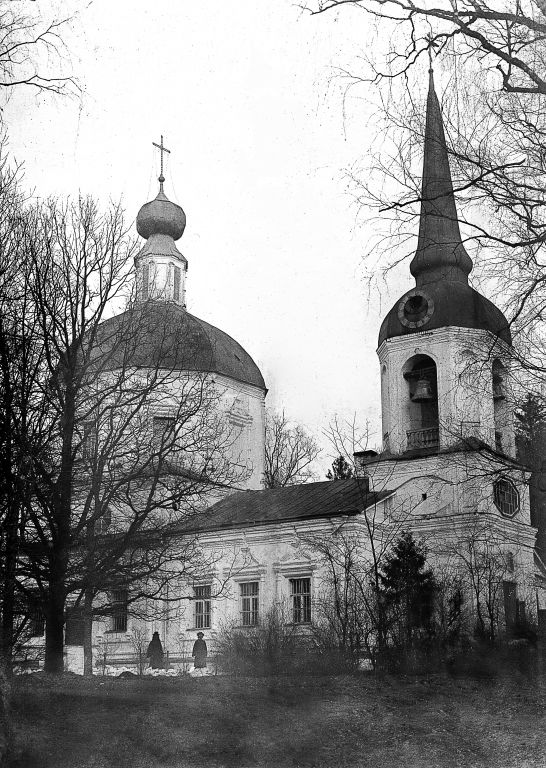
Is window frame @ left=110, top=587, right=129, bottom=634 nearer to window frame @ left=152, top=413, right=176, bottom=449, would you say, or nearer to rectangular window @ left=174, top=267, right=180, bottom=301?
window frame @ left=152, top=413, right=176, bottom=449

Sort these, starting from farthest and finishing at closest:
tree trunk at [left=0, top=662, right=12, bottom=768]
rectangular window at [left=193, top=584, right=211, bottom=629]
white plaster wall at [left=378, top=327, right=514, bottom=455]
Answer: rectangular window at [left=193, top=584, right=211, bottom=629] < white plaster wall at [left=378, top=327, right=514, bottom=455] < tree trunk at [left=0, top=662, right=12, bottom=768]

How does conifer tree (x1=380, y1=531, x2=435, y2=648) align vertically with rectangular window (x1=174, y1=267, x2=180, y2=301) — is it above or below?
below

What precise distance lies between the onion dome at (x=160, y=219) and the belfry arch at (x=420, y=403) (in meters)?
13.2

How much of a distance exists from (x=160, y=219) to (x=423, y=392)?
14.5 metres

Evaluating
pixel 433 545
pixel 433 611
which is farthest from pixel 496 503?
pixel 433 611

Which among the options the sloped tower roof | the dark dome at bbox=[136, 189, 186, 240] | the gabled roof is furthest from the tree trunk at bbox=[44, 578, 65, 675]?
the dark dome at bbox=[136, 189, 186, 240]

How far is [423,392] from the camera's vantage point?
88.7ft

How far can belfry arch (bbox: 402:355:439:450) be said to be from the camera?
1078 inches

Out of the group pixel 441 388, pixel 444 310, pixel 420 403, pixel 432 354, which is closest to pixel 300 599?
pixel 420 403

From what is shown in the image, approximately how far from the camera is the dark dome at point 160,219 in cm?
3697

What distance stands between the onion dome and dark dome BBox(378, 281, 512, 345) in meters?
12.3

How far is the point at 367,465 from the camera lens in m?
28.2

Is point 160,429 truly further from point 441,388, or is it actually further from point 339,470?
point 339,470

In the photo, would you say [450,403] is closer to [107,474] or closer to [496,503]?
[496,503]
